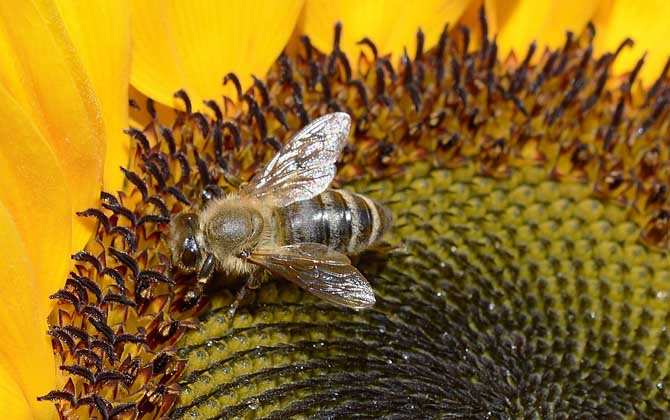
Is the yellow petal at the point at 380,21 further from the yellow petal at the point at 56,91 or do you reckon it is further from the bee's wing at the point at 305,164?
the yellow petal at the point at 56,91

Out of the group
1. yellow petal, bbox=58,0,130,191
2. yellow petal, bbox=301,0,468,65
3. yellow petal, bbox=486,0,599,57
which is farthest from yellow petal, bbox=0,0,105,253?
yellow petal, bbox=486,0,599,57

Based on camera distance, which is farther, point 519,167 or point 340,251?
point 519,167

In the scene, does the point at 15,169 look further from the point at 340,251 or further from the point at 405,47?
the point at 405,47

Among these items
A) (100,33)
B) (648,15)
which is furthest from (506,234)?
(100,33)

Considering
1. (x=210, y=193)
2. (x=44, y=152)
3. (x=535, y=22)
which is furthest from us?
(x=535, y=22)

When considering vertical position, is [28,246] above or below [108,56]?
below

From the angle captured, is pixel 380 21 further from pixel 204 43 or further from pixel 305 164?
pixel 305 164

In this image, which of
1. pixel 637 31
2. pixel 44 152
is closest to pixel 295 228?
pixel 44 152
